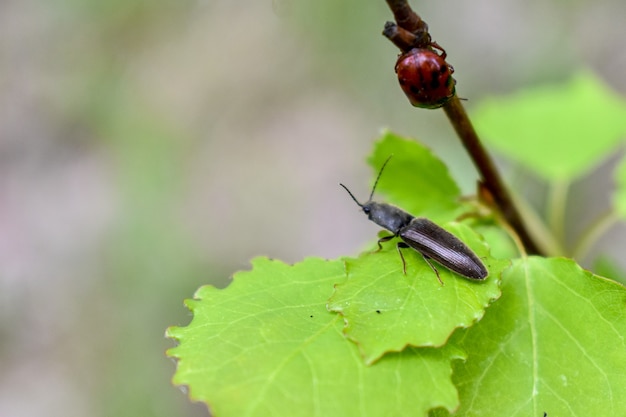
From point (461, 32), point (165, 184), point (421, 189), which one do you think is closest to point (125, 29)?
point (165, 184)

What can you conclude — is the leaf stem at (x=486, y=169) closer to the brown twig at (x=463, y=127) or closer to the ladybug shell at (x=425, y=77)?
the brown twig at (x=463, y=127)

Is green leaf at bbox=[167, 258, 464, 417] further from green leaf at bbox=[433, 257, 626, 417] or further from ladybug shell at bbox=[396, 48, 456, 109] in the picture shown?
ladybug shell at bbox=[396, 48, 456, 109]

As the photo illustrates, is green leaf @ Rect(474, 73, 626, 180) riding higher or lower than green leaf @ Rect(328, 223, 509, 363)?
higher

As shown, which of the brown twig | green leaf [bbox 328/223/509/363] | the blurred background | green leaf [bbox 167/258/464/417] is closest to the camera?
green leaf [bbox 167/258/464/417]

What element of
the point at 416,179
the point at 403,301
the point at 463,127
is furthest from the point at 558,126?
the point at 403,301

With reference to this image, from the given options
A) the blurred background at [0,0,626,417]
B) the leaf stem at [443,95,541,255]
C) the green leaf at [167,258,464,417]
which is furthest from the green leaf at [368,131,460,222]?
the blurred background at [0,0,626,417]

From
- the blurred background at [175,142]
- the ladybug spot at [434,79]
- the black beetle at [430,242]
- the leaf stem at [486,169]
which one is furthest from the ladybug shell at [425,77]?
the blurred background at [175,142]
